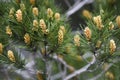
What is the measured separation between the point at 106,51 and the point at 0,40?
20.0 inches

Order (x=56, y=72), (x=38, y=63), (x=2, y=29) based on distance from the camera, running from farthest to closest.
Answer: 1. (x=56, y=72)
2. (x=38, y=63)
3. (x=2, y=29)

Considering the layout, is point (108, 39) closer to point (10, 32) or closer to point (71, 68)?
point (10, 32)

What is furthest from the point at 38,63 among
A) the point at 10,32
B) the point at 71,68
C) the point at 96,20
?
the point at 96,20

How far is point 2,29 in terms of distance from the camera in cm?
155

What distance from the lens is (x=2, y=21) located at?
159cm

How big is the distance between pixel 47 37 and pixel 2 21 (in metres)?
0.28

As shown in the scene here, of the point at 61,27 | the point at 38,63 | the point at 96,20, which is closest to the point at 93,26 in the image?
the point at 96,20

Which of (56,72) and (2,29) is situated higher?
(56,72)

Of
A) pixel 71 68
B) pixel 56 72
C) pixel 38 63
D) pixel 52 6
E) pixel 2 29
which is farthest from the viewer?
pixel 56 72

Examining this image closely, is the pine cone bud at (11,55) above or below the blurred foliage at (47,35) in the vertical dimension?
below

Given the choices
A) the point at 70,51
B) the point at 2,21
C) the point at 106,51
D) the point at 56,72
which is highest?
the point at 56,72

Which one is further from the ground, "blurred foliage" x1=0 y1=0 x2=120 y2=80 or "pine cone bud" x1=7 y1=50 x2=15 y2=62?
"blurred foliage" x1=0 y1=0 x2=120 y2=80

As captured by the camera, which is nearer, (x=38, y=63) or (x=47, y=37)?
(x=47, y=37)

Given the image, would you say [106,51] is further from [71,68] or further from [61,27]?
[71,68]
